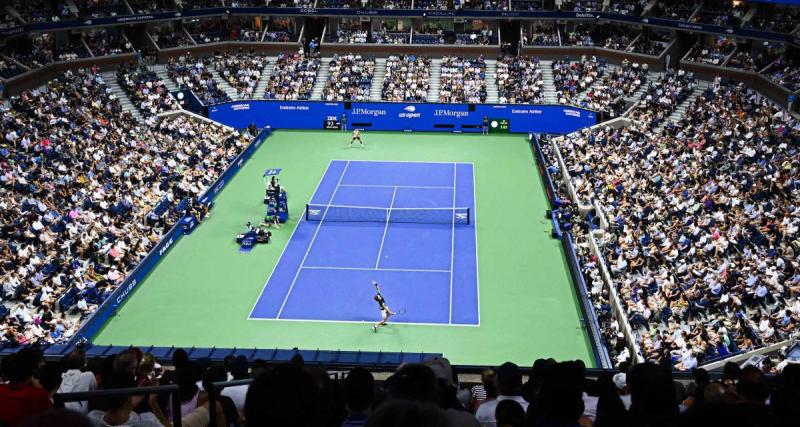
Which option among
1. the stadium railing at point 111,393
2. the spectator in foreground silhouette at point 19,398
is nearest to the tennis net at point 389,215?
the spectator in foreground silhouette at point 19,398

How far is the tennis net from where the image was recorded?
36.5 m

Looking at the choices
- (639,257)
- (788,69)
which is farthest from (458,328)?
(788,69)

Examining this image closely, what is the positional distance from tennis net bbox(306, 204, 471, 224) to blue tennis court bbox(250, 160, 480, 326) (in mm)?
46

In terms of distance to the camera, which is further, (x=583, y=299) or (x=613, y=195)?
(x=613, y=195)

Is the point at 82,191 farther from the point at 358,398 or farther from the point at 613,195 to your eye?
the point at 358,398

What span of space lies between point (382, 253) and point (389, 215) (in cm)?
442

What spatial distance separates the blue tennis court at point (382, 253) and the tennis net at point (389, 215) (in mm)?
46

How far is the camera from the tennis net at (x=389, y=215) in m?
36.5

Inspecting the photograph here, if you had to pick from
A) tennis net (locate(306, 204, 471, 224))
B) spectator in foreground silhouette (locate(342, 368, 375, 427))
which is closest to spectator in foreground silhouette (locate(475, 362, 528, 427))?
spectator in foreground silhouette (locate(342, 368, 375, 427))

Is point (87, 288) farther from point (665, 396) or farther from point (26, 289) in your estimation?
point (665, 396)

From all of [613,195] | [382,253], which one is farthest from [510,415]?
[613,195]

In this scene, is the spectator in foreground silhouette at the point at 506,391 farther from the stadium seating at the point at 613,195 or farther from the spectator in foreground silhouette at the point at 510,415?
the stadium seating at the point at 613,195

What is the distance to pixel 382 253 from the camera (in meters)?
32.8

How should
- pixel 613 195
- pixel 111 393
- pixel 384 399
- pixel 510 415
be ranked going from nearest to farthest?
1. pixel 111 393
2. pixel 384 399
3. pixel 510 415
4. pixel 613 195
